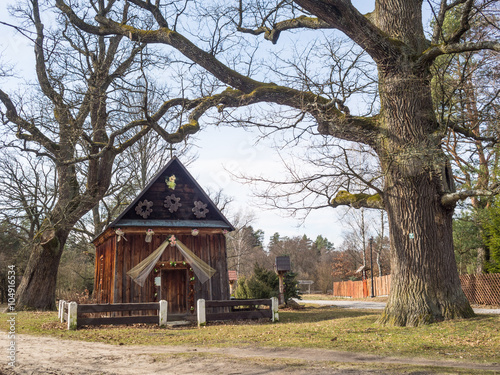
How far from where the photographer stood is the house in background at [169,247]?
16.5 m

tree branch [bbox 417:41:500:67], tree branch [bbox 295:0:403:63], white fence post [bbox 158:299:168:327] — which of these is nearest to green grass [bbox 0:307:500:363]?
white fence post [bbox 158:299:168:327]

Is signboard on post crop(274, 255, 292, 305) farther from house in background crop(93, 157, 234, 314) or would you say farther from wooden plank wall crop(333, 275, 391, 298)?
wooden plank wall crop(333, 275, 391, 298)

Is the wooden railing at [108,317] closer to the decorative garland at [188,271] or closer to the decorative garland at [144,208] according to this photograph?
the decorative garland at [188,271]

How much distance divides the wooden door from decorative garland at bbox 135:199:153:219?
246 centimetres

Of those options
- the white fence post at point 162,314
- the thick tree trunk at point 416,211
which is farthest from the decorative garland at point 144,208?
the thick tree trunk at point 416,211

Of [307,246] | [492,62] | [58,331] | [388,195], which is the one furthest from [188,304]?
[307,246]

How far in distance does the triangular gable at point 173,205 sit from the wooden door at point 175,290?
2137 millimetres

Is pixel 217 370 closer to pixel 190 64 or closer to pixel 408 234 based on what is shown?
pixel 408 234

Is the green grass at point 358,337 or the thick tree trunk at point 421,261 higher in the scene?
Result: the thick tree trunk at point 421,261

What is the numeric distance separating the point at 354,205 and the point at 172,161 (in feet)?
25.6

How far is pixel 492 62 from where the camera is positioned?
1071 centimetres

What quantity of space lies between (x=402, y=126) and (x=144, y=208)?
972 centimetres

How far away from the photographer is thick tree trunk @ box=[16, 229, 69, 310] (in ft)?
68.2

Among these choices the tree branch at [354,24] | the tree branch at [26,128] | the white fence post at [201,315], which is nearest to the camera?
the tree branch at [354,24]
